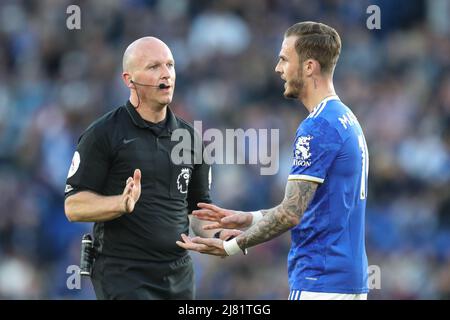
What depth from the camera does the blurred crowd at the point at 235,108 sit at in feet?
38.0

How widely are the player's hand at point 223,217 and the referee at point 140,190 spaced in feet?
1.37

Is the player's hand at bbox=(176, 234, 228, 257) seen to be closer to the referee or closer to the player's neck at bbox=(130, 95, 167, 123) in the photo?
the referee

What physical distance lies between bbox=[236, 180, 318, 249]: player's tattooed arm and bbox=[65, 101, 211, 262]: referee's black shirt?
99 centimetres

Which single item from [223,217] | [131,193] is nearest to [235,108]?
[223,217]

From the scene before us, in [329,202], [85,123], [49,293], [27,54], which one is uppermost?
[27,54]

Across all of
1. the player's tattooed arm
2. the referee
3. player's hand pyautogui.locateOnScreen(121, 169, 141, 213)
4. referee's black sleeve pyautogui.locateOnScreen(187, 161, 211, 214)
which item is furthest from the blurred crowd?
the player's tattooed arm

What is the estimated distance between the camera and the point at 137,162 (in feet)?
22.2

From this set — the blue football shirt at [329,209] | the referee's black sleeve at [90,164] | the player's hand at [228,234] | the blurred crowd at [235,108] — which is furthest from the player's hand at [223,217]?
the blurred crowd at [235,108]

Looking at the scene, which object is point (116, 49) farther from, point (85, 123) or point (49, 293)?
point (49, 293)

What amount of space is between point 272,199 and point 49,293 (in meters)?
2.86

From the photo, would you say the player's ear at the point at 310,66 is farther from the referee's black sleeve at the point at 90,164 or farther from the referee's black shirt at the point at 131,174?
the referee's black sleeve at the point at 90,164

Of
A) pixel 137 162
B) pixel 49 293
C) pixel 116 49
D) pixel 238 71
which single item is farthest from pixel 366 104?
pixel 137 162

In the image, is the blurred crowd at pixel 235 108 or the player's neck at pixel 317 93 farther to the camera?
the blurred crowd at pixel 235 108

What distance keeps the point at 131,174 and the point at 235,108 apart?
6440mm
